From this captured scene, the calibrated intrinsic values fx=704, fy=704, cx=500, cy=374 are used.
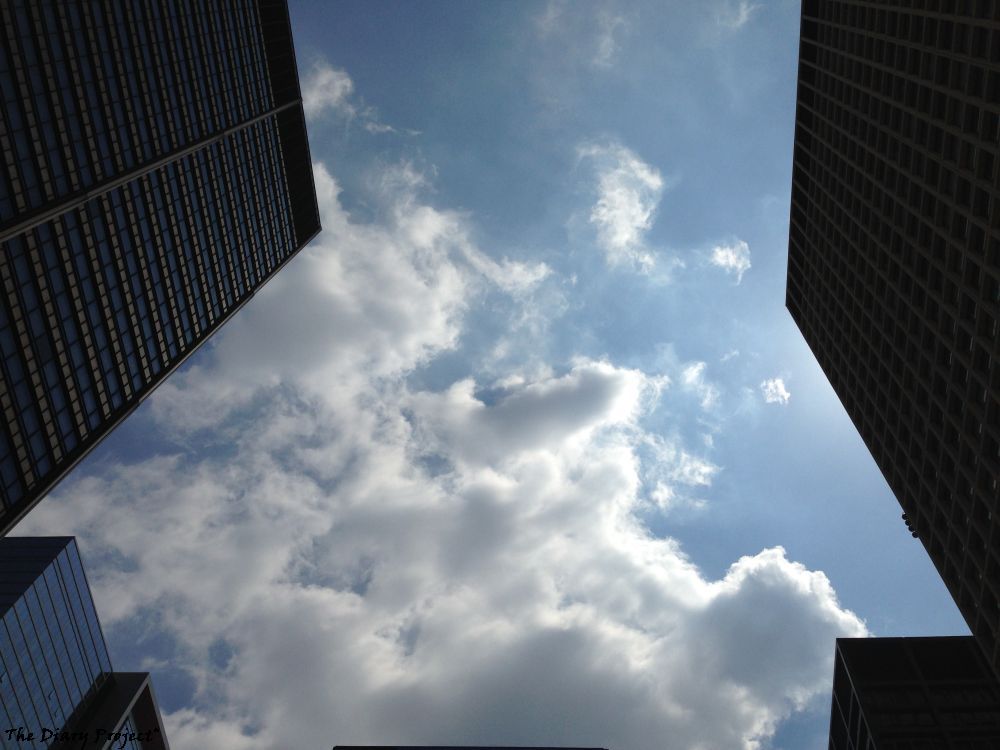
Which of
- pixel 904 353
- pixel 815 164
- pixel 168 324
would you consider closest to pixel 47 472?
pixel 168 324

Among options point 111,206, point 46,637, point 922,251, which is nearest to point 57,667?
point 46,637

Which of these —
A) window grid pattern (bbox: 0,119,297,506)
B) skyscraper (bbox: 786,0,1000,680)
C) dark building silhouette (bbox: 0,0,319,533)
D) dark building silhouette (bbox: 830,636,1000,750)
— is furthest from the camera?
dark building silhouette (bbox: 830,636,1000,750)

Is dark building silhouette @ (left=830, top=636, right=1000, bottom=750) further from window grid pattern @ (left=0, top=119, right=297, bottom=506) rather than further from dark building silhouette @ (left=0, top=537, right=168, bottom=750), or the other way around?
window grid pattern @ (left=0, top=119, right=297, bottom=506)

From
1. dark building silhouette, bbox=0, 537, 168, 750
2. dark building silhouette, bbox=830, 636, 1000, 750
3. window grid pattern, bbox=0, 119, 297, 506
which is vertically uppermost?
window grid pattern, bbox=0, 119, 297, 506

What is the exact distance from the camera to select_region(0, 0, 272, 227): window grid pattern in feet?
190

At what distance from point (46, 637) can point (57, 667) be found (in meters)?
4.14

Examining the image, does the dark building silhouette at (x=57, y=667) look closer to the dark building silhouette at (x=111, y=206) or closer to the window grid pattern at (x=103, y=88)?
the dark building silhouette at (x=111, y=206)

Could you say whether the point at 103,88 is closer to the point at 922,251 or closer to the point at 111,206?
the point at 111,206

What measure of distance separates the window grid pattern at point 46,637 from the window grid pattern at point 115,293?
817 inches

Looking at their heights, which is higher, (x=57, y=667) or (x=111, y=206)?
(x=111, y=206)

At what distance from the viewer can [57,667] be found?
3039 inches

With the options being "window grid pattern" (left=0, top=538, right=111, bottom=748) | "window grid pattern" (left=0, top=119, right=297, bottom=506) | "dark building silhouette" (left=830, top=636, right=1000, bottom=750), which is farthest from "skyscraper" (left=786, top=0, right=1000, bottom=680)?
"window grid pattern" (left=0, top=538, right=111, bottom=748)

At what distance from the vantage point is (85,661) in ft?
275

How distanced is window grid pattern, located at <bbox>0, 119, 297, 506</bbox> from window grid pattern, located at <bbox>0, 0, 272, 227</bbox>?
3.06m
